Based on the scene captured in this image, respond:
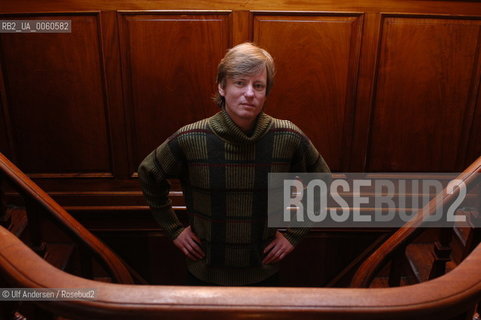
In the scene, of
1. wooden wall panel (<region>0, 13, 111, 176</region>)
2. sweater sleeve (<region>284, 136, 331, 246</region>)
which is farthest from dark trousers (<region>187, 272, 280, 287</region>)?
wooden wall panel (<region>0, 13, 111, 176</region>)

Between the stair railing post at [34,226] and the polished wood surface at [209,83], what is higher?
the polished wood surface at [209,83]

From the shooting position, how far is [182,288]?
2.57 ft

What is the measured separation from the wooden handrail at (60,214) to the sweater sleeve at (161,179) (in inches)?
12.4

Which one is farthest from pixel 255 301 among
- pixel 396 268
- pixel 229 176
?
pixel 396 268

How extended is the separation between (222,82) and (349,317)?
896 millimetres

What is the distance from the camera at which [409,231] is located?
5.07 feet

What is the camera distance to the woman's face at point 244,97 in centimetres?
139

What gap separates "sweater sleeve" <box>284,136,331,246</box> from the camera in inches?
60.1

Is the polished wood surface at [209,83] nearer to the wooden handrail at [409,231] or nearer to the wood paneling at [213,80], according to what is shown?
the wood paneling at [213,80]

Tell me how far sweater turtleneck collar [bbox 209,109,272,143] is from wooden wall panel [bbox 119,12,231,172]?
1049 mm

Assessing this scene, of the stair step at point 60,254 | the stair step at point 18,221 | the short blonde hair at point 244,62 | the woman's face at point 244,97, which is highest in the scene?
the short blonde hair at point 244,62

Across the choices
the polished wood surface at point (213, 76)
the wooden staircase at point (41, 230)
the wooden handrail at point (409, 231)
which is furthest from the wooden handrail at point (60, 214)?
the wooden handrail at point (409, 231)

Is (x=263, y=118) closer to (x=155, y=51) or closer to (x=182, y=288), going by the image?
(x=182, y=288)

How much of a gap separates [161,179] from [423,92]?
1.63 meters
